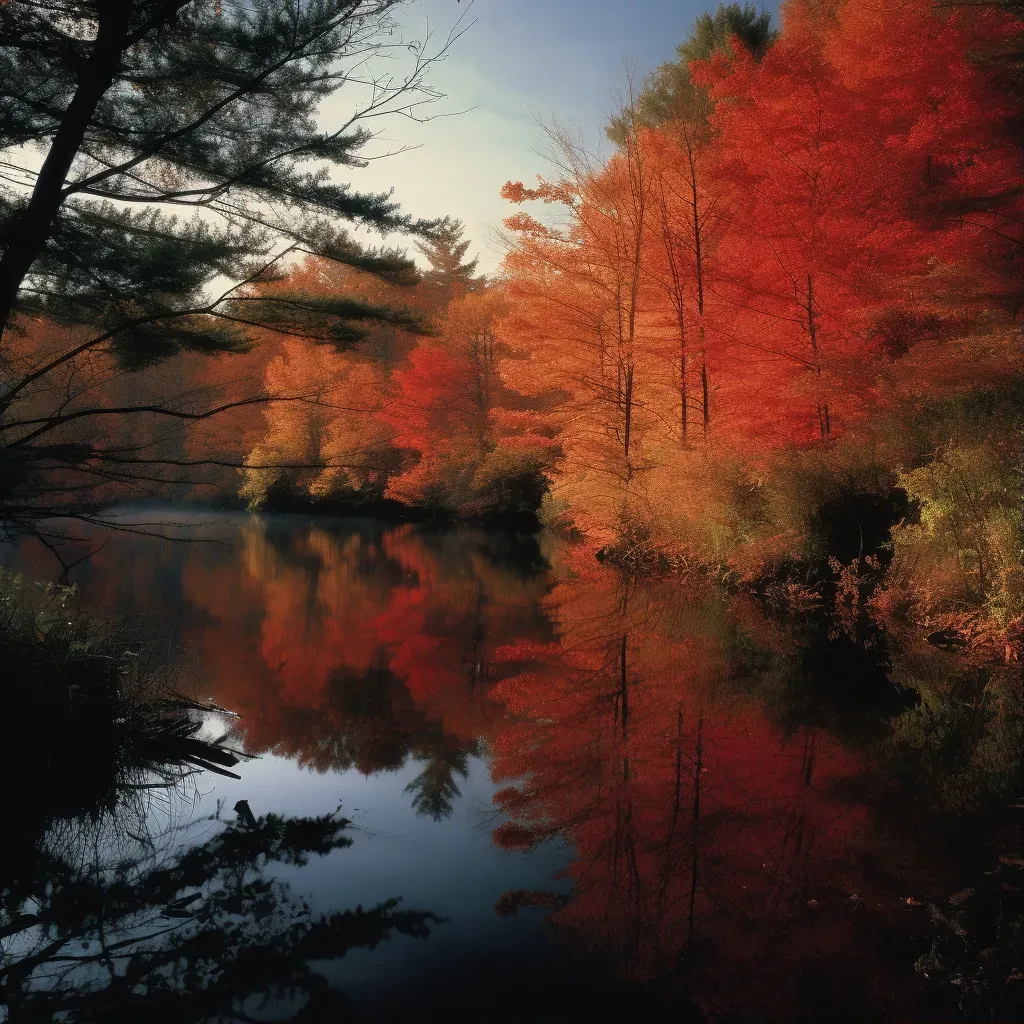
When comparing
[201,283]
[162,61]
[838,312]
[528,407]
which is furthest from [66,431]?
[528,407]

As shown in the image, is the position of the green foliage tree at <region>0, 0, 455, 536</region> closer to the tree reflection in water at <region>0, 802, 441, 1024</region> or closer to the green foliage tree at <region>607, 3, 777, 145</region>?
the tree reflection in water at <region>0, 802, 441, 1024</region>

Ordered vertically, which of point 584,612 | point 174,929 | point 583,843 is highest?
point 584,612

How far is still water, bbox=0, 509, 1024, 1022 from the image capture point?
3.27 m

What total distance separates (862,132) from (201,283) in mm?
11081

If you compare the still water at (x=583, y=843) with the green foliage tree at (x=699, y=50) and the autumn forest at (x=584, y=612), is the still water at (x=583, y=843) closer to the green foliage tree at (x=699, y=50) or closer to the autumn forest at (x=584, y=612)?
the autumn forest at (x=584, y=612)

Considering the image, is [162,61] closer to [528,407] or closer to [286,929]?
[286,929]

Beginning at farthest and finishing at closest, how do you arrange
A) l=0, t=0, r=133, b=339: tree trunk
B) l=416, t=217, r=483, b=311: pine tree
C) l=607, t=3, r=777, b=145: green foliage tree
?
l=416, t=217, r=483, b=311: pine tree → l=607, t=3, r=777, b=145: green foliage tree → l=0, t=0, r=133, b=339: tree trunk

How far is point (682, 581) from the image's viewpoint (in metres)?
13.8

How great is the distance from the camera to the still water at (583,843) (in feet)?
10.7

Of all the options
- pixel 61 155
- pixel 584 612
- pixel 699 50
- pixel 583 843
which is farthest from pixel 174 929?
pixel 699 50

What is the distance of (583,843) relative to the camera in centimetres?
450

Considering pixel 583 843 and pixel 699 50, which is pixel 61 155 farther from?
pixel 699 50

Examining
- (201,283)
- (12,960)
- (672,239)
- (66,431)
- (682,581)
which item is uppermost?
(672,239)

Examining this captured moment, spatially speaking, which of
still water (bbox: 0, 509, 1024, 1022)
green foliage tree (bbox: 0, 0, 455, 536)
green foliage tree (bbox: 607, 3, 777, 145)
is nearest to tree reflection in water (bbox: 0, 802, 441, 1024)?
still water (bbox: 0, 509, 1024, 1022)
